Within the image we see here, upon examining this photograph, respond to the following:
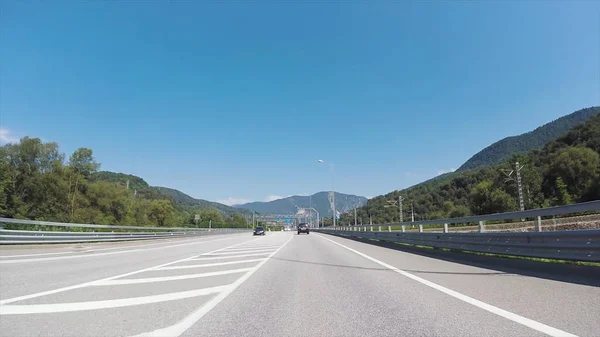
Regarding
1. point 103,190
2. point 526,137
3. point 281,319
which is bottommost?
point 281,319

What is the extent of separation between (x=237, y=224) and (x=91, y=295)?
6260 inches

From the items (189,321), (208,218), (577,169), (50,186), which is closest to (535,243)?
(189,321)

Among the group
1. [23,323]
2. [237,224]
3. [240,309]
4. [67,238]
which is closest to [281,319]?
[240,309]

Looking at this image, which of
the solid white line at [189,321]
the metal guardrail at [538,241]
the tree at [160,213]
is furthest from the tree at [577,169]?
the solid white line at [189,321]

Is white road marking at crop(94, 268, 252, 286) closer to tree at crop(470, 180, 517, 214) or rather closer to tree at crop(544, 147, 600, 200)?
tree at crop(470, 180, 517, 214)

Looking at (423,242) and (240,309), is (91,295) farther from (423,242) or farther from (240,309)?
(423,242)

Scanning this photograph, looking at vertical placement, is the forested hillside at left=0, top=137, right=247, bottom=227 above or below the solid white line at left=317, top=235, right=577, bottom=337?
above

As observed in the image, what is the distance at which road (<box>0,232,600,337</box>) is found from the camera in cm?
460

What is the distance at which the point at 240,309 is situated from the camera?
18.9ft

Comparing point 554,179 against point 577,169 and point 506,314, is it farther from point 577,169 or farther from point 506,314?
point 506,314

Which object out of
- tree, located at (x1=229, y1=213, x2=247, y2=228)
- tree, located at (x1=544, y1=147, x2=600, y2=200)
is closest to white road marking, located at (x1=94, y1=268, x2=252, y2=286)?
tree, located at (x1=544, y1=147, x2=600, y2=200)

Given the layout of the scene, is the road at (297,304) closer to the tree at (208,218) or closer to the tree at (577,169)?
the tree at (577,169)

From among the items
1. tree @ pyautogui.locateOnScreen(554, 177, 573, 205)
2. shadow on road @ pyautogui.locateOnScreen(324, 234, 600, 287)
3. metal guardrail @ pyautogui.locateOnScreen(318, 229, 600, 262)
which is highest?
tree @ pyautogui.locateOnScreen(554, 177, 573, 205)

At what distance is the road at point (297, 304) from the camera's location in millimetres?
4602
